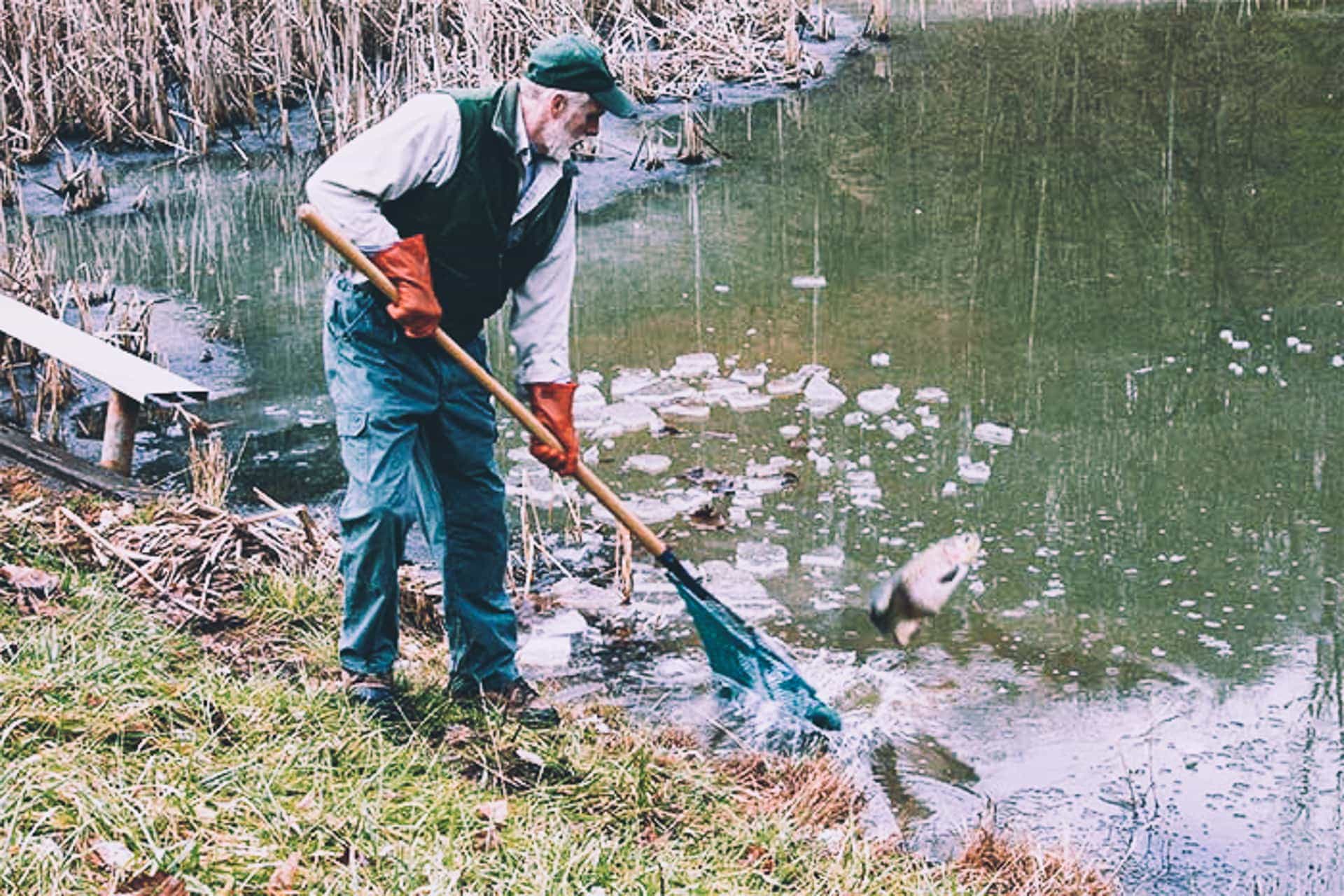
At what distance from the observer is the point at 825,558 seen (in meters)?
5.81

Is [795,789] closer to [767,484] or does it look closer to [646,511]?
[646,511]

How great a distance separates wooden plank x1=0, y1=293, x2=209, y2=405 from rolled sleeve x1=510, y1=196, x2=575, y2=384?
5.54ft

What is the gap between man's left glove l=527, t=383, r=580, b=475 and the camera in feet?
14.1

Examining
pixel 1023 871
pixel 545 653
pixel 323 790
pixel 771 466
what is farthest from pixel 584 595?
pixel 323 790

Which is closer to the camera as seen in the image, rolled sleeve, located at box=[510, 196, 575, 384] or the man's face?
the man's face

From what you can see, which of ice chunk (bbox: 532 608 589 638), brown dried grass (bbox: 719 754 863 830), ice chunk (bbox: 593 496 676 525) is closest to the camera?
brown dried grass (bbox: 719 754 863 830)

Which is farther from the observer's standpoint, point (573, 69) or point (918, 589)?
point (918, 589)

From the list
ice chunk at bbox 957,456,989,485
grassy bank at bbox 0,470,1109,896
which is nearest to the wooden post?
grassy bank at bbox 0,470,1109,896

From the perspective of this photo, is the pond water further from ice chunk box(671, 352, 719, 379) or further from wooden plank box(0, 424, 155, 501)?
wooden plank box(0, 424, 155, 501)

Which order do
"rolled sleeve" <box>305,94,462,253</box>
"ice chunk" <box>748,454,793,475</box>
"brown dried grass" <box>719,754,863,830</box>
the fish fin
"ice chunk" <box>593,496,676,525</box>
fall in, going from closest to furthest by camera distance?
"rolled sleeve" <box>305,94,462,253</box> → "brown dried grass" <box>719,754,863,830</box> → the fish fin → "ice chunk" <box>593,496,676,525</box> → "ice chunk" <box>748,454,793,475</box>

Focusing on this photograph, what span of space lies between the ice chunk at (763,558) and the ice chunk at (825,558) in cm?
7

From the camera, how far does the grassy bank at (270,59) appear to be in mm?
11305

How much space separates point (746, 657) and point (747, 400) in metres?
2.71

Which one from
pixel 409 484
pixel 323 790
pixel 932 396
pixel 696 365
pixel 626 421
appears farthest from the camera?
pixel 696 365
